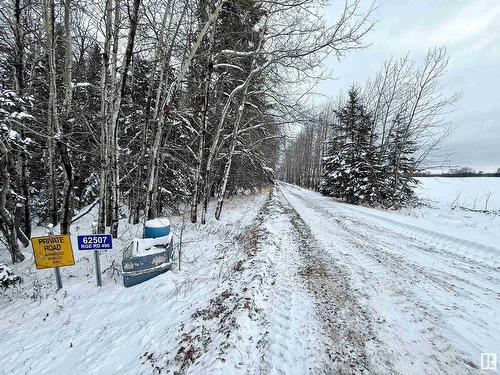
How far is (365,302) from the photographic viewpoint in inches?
154

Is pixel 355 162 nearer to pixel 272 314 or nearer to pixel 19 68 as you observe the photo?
pixel 272 314

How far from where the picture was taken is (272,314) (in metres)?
3.61

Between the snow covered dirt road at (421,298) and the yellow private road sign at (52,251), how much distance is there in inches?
216

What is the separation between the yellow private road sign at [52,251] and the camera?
505cm

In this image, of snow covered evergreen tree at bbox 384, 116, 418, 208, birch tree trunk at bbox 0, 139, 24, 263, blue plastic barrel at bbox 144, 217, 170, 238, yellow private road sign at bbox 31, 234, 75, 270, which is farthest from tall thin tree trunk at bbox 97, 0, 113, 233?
snow covered evergreen tree at bbox 384, 116, 418, 208

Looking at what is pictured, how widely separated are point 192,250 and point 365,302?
16.4 feet

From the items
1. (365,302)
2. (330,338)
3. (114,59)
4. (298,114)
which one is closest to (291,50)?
(298,114)

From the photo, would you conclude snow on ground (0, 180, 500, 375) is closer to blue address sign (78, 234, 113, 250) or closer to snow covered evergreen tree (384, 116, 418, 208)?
blue address sign (78, 234, 113, 250)

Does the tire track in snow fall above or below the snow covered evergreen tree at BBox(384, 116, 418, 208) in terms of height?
below

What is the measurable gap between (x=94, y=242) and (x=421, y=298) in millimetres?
6033

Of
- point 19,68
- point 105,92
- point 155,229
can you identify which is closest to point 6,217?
point 105,92

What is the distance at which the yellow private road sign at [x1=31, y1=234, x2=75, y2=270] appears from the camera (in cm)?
505

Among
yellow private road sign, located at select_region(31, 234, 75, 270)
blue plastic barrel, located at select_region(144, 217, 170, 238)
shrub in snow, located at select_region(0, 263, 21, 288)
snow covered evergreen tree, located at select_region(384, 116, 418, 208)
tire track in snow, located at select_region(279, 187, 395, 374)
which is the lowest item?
shrub in snow, located at select_region(0, 263, 21, 288)

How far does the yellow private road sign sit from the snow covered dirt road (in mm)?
5475
